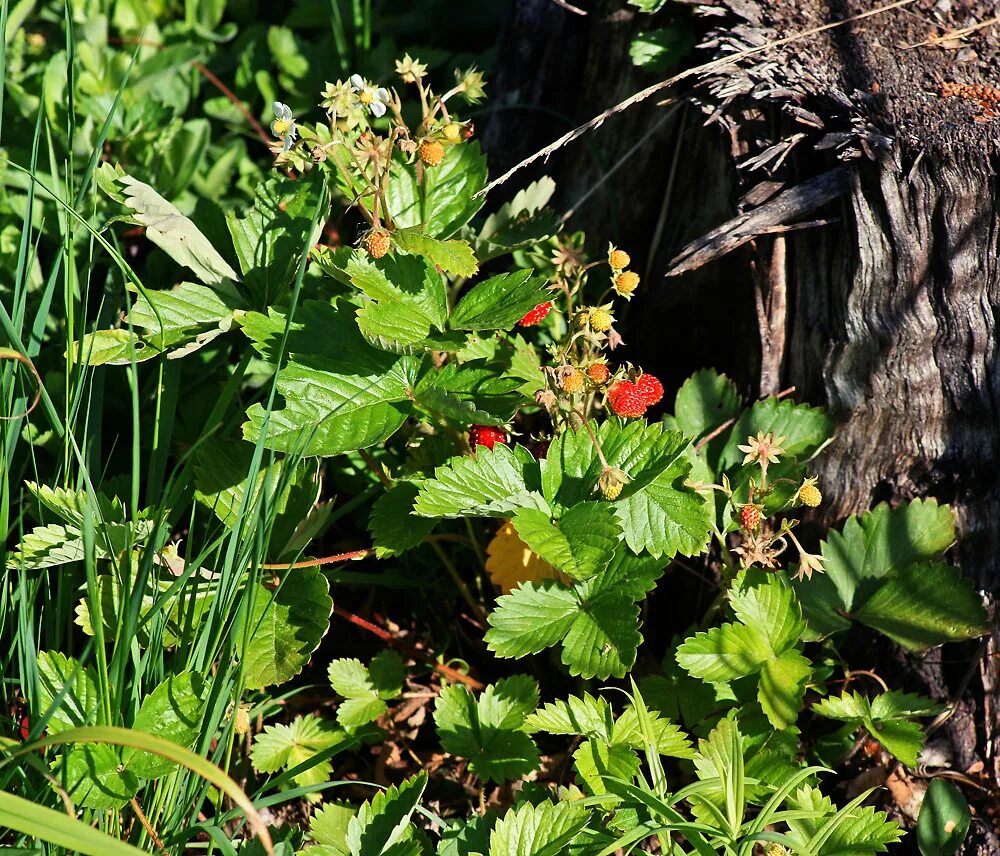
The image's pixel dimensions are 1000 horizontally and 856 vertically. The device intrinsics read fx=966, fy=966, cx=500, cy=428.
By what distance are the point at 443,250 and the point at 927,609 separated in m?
1.02

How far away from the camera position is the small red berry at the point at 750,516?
1.54 metres

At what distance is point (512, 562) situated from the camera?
1789 mm

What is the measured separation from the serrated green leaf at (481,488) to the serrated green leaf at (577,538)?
36 millimetres

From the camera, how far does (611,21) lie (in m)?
2.22

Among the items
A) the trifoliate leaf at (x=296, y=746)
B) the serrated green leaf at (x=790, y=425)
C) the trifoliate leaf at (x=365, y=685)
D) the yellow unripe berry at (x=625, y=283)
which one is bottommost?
the trifoliate leaf at (x=296, y=746)

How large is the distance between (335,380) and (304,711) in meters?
0.74

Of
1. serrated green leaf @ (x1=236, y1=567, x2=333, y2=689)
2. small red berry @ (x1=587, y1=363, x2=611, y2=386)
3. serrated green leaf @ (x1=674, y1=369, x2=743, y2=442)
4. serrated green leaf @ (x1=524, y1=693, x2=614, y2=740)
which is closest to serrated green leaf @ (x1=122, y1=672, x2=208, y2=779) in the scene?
serrated green leaf @ (x1=236, y1=567, x2=333, y2=689)

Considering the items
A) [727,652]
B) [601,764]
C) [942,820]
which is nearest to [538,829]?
[601,764]

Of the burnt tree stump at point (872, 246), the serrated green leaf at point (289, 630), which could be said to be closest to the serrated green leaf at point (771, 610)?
the burnt tree stump at point (872, 246)

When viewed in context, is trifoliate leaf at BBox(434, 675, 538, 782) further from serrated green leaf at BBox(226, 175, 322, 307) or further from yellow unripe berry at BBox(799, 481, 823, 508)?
serrated green leaf at BBox(226, 175, 322, 307)

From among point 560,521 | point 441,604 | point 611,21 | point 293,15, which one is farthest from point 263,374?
point 293,15

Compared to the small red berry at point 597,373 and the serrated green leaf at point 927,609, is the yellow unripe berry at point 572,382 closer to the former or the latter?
the small red berry at point 597,373

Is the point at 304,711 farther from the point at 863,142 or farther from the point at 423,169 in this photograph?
the point at 863,142

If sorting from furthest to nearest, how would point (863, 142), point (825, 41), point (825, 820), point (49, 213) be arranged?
point (49, 213) → point (825, 41) → point (863, 142) → point (825, 820)
